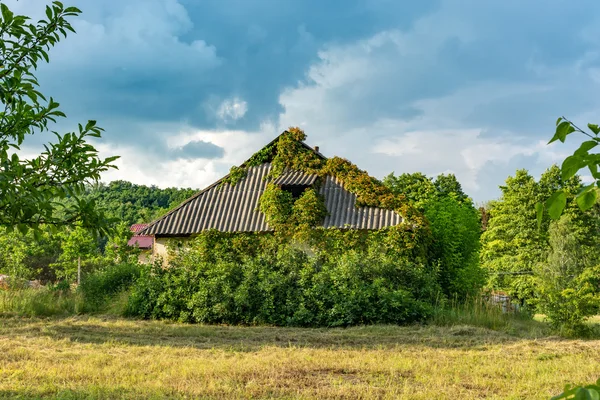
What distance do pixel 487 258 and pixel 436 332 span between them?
25.0 metres

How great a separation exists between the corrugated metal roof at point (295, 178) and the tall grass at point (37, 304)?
300 inches

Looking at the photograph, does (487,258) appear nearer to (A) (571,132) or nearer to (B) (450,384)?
(B) (450,384)

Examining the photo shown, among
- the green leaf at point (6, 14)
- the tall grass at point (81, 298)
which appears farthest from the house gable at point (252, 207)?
the green leaf at point (6, 14)

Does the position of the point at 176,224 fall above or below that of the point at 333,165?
below

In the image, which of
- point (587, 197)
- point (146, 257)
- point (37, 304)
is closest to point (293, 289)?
point (37, 304)

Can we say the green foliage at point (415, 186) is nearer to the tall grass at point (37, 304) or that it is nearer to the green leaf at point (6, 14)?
the tall grass at point (37, 304)

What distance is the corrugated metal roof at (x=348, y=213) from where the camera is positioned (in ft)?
59.6

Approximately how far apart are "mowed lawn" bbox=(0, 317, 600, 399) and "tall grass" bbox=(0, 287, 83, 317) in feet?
11.4

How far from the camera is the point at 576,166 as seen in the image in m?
1.65

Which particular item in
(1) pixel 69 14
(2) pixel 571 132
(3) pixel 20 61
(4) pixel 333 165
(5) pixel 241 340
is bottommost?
(5) pixel 241 340

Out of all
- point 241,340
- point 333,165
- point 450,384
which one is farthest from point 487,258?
point 450,384

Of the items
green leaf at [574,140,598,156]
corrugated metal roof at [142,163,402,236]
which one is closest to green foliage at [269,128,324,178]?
corrugated metal roof at [142,163,402,236]

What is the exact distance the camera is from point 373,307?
48.7 ft

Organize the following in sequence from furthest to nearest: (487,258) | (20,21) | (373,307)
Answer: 1. (487,258)
2. (373,307)
3. (20,21)
